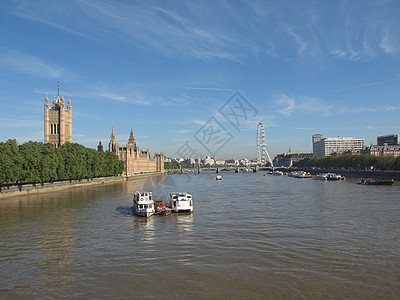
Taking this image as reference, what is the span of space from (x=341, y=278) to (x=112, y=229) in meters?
18.4

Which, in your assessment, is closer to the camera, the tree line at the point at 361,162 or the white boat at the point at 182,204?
the white boat at the point at 182,204

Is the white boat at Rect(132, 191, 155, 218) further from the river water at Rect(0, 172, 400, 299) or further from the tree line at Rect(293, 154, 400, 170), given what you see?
the tree line at Rect(293, 154, 400, 170)

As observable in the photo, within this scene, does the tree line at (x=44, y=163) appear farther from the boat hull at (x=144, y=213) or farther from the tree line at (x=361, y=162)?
the tree line at (x=361, y=162)

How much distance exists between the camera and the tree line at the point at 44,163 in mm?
54562

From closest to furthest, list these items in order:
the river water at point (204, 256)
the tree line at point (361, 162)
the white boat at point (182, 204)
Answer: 1. the river water at point (204, 256)
2. the white boat at point (182, 204)
3. the tree line at point (361, 162)

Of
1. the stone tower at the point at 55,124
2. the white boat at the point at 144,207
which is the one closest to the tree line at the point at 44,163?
the white boat at the point at 144,207

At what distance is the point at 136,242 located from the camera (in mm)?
23578

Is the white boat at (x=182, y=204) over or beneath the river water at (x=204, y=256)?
over

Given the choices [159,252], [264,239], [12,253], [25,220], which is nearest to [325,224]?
[264,239]

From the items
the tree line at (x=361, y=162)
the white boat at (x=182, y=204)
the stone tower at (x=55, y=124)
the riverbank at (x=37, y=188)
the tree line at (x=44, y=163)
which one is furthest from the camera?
the stone tower at (x=55, y=124)

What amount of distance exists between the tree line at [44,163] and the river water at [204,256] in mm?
22902

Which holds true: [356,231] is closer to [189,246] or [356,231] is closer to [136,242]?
[189,246]

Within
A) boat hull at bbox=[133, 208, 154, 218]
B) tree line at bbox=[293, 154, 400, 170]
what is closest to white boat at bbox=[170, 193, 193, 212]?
boat hull at bbox=[133, 208, 154, 218]

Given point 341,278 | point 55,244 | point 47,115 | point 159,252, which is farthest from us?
point 47,115
